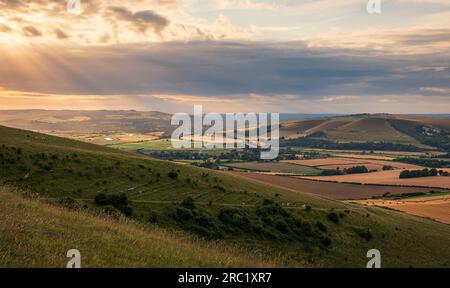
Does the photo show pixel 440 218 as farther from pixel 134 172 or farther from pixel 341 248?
pixel 134 172

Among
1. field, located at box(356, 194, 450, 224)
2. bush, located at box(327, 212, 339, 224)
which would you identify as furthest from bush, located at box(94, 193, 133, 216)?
field, located at box(356, 194, 450, 224)

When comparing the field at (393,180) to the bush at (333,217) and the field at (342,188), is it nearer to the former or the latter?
the field at (342,188)

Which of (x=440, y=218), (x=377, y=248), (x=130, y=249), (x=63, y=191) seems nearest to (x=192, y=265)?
(x=130, y=249)

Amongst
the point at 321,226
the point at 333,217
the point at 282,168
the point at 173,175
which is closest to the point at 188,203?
the point at 173,175

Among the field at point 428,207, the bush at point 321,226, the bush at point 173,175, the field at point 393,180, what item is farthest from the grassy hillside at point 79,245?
the field at point 393,180

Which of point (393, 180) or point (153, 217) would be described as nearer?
point (153, 217)

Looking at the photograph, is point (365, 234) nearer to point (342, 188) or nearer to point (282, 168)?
point (342, 188)

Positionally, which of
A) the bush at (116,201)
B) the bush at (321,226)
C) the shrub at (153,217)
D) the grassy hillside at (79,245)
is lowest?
the bush at (321,226)
